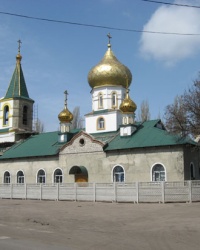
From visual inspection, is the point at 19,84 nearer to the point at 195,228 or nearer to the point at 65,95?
the point at 65,95

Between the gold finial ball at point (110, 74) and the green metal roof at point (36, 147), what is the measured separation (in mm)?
6126

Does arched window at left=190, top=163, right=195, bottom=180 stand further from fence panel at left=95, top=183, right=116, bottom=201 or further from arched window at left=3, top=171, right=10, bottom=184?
arched window at left=3, top=171, right=10, bottom=184

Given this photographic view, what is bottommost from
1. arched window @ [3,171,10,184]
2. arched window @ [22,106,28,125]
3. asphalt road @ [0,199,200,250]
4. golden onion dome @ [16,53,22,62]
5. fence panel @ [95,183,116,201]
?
asphalt road @ [0,199,200,250]

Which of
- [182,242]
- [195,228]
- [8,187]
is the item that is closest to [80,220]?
[195,228]

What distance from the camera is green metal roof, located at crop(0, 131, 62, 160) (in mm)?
28484

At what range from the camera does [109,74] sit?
2905cm

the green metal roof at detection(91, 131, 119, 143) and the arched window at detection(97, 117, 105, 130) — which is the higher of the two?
the arched window at detection(97, 117, 105, 130)

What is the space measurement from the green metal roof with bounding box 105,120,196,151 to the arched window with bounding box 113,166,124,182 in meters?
1.48

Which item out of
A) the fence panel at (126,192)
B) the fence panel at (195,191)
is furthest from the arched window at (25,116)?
the fence panel at (195,191)

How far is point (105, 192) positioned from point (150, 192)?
9.64 ft

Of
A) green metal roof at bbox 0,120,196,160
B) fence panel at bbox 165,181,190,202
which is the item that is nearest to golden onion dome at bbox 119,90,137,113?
green metal roof at bbox 0,120,196,160

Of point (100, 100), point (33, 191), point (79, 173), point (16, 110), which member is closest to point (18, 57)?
point (16, 110)

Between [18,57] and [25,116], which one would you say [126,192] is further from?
A: [18,57]

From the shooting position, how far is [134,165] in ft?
78.5
